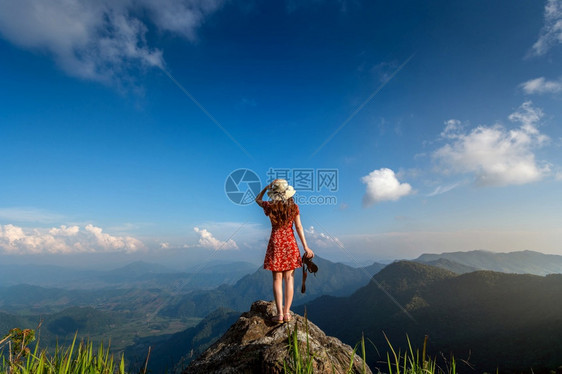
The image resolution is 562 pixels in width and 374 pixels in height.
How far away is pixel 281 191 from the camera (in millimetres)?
7113

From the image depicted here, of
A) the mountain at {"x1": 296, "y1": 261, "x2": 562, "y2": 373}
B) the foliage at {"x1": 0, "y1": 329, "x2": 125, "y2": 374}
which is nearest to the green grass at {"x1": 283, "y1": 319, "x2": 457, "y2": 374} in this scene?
the foliage at {"x1": 0, "y1": 329, "x2": 125, "y2": 374}

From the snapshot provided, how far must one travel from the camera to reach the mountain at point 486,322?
336 feet

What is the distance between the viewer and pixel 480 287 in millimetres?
175500

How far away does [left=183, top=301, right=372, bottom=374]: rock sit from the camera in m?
4.34

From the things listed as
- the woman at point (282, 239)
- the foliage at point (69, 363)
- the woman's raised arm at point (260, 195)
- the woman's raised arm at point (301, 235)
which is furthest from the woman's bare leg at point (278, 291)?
the foliage at point (69, 363)

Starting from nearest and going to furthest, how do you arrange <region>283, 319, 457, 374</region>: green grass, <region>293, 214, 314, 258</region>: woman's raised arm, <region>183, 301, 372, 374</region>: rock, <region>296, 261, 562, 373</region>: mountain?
<region>283, 319, 457, 374</region>: green grass
<region>183, 301, 372, 374</region>: rock
<region>293, 214, 314, 258</region>: woman's raised arm
<region>296, 261, 562, 373</region>: mountain

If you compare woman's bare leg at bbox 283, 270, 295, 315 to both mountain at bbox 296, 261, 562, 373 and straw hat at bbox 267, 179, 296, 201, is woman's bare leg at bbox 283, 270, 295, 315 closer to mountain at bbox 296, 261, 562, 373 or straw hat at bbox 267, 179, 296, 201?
straw hat at bbox 267, 179, 296, 201

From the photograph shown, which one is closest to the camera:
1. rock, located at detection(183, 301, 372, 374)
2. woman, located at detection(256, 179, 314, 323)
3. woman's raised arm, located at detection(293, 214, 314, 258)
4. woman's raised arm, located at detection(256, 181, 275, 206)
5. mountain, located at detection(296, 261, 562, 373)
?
rock, located at detection(183, 301, 372, 374)

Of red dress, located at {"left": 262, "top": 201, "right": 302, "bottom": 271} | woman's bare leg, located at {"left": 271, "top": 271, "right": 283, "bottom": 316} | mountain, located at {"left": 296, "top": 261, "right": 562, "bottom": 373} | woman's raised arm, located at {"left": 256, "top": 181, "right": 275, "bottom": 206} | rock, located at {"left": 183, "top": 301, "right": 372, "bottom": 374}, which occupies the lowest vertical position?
mountain, located at {"left": 296, "top": 261, "right": 562, "bottom": 373}

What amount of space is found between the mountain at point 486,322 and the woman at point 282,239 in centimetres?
8124

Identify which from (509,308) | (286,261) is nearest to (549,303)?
(509,308)

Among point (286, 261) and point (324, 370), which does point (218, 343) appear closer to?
point (286, 261)

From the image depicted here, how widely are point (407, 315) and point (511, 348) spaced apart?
7001cm

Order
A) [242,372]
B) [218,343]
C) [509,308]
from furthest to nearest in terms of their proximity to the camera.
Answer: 1. [509,308]
2. [218,343]
3. [242,372]
